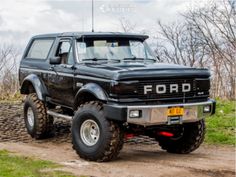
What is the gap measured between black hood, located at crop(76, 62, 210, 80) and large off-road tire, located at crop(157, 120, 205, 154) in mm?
991

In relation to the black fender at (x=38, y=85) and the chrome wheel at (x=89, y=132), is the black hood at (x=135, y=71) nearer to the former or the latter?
the chrome wheel at (x=89, y=132)

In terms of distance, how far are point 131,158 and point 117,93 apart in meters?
1.36

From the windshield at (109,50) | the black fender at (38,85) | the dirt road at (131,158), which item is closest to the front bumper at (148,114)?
the dirt road at (131,158)

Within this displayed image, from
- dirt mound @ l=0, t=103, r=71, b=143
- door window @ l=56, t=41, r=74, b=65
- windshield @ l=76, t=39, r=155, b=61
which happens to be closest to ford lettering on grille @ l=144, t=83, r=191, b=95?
windshield @ l=76, t=39, r=155, b=61

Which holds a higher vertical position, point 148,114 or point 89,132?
point 148,114

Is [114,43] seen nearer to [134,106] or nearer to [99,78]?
[99,78]

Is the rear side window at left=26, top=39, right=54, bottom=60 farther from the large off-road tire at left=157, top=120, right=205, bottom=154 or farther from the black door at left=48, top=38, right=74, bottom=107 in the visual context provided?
the large off-road tire at left=157, top=120, right=205, bottom=154

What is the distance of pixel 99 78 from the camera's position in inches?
309

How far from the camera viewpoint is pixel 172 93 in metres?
7.80

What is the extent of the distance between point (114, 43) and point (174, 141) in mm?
2043

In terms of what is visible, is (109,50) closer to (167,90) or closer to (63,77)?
(63,77)

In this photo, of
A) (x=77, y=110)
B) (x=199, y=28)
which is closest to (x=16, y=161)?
(x=77, y=110)

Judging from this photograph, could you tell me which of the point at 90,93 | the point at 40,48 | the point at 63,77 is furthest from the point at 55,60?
the point at 40,48

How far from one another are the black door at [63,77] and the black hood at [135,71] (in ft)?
1.48
